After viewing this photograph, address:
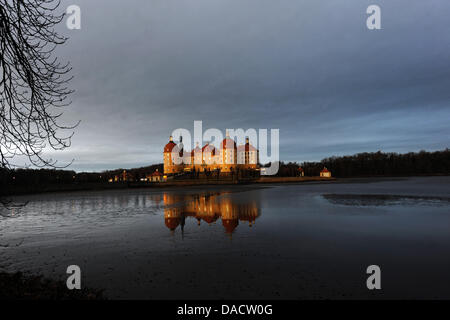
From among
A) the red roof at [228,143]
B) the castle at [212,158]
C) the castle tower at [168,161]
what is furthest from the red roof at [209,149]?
the castle tower at [168,161]

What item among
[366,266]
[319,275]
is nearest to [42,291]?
[319,275]

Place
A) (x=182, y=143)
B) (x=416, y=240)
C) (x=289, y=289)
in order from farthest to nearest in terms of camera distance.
Answer: (x=182, y=143) → (x=416, y=240) → (x=289, y=289)

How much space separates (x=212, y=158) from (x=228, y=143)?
346 inches

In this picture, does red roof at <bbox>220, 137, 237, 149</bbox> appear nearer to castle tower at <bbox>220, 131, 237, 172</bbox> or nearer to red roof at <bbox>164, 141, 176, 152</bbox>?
castle tower at <bbox>220, 131, 237, 172</bbox>

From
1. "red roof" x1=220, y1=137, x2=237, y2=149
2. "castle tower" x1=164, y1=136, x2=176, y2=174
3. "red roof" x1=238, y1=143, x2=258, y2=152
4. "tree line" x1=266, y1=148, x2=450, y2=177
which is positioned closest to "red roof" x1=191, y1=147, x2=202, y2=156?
"castle tower" x1=164, y1=136, x2=176, y2=174

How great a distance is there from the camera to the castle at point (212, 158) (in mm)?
102062

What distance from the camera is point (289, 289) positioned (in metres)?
6.56

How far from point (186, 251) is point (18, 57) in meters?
7.70

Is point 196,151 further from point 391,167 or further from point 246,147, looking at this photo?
point 391,167

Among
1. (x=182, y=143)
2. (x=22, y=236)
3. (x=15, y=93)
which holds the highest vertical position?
(x=182, y=143)

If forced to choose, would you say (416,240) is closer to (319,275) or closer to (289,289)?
(319,275)

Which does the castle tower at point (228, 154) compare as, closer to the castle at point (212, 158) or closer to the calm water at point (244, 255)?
the castle at point (212, 158)

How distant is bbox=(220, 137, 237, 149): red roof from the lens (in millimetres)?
103125

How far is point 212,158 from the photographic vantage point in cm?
10538
